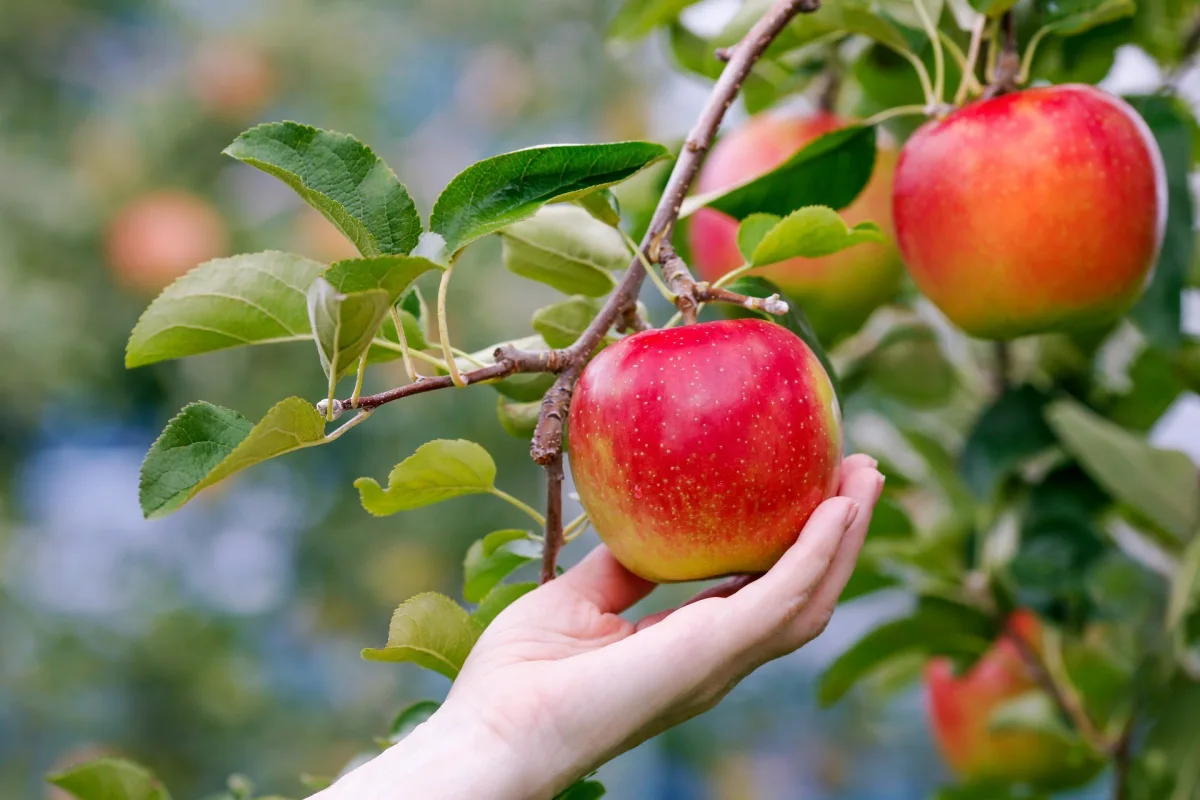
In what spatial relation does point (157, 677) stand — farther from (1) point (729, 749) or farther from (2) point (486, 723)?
(1) point (729, 749)

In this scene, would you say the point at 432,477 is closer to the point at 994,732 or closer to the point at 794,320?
the point at 794,320

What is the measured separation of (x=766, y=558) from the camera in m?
0.33

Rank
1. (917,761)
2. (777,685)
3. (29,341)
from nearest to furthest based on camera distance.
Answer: (29,341)
(917,761)
(777,685)

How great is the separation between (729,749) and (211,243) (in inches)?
54.8

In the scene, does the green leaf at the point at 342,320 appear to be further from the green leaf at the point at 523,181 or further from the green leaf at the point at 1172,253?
the green leaf at the point at 1172,253

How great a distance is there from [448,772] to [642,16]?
380 mm

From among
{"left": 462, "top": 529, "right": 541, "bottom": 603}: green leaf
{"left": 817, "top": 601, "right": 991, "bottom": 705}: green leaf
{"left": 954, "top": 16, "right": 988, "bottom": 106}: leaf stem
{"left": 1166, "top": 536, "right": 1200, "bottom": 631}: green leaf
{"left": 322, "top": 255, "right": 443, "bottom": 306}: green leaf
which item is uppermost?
{"left": 322, "top": 255, "right": 443, "bottom": 306}: green leaf

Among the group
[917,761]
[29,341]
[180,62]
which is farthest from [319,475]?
[917,761]

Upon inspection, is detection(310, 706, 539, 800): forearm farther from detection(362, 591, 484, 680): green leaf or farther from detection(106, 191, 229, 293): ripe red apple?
detection(106, 191, 229, 293): ripe red apple

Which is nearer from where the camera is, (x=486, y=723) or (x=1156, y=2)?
(x=486, y=723)

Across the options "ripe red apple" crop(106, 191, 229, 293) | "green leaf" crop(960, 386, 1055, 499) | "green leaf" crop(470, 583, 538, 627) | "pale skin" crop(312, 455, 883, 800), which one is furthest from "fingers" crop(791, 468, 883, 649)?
"ripe red apple" crop(106, 191, 229, 293)

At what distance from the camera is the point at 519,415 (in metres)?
0.40

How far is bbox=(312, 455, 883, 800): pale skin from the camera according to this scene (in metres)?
0.28

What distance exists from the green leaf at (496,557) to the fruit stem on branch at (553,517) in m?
0.01
